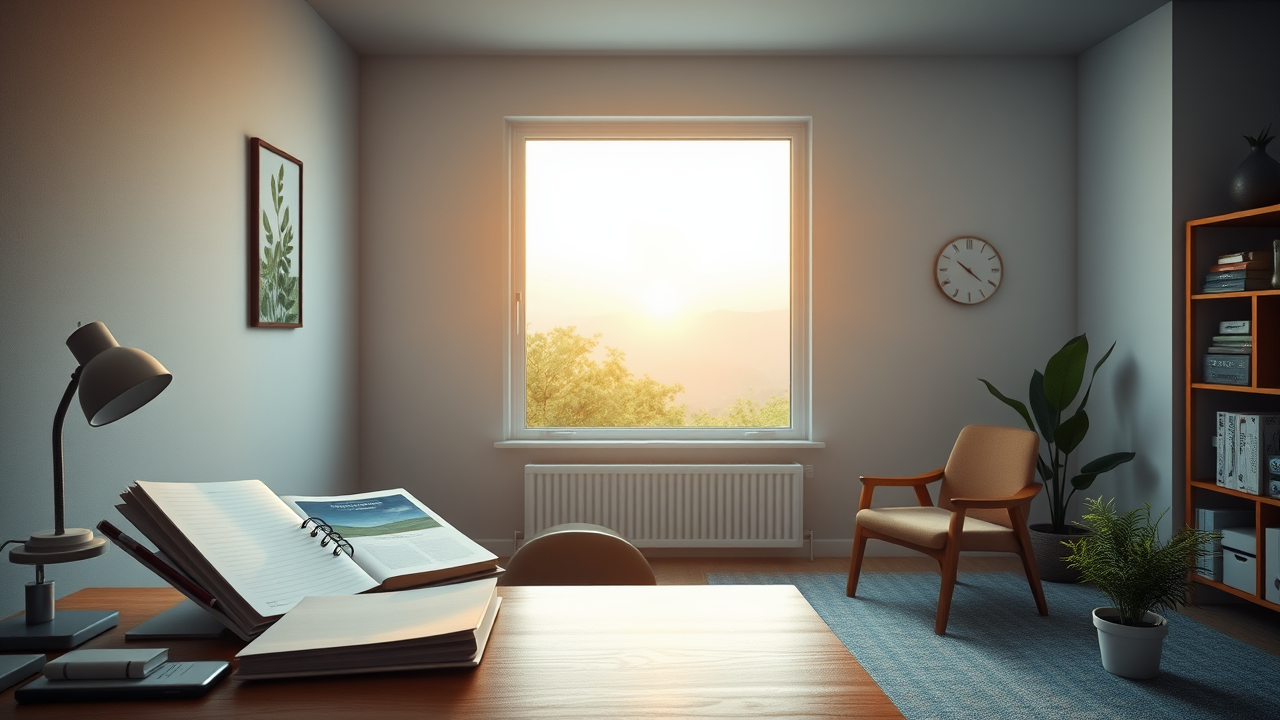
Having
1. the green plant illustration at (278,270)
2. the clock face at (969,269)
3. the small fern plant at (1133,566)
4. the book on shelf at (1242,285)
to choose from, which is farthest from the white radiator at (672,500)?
the book on shelf at (1242,285)

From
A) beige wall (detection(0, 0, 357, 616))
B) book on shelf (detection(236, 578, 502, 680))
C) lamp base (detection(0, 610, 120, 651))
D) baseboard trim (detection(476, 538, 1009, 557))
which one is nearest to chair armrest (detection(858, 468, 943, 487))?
baseboard trim (detection(476, 538, 1009, 557))

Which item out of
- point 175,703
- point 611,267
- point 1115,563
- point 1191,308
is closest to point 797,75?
point 611,267

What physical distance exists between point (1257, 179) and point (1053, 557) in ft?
6.07

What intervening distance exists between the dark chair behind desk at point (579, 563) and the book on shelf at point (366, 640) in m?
0.76

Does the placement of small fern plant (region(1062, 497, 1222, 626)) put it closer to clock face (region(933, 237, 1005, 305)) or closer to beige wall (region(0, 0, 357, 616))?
clock face (region(933, 237, 1005, 305))

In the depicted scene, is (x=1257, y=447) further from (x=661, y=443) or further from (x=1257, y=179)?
(x=661, y=443)

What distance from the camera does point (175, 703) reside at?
0.94 m

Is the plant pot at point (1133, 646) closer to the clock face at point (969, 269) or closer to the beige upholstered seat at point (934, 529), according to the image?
the beige upholstered seat at point (934, 529)

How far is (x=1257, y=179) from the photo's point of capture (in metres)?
3.44

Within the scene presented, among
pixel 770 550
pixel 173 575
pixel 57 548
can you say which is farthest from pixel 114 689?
pixel 770 550

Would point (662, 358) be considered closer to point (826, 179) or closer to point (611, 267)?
point (611, 267)

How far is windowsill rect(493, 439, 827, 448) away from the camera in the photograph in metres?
4.46

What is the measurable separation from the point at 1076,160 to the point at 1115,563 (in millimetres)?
2590

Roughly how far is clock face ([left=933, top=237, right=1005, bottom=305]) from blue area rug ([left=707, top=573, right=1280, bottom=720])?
1.50 m
